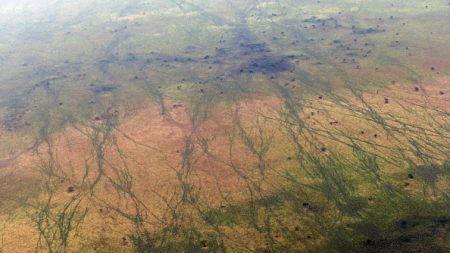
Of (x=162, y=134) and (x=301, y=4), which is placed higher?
(x=301, y=4)

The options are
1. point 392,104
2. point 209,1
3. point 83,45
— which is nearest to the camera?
point 392,104

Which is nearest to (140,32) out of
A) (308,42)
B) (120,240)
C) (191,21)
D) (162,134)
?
(191,21)

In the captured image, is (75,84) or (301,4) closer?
(75,84)

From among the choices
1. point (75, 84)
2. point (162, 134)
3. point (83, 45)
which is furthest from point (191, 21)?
point (162, 134)

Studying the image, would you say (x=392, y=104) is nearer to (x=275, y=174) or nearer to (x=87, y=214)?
(x=275, y=174)

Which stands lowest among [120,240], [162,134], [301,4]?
[120,240]

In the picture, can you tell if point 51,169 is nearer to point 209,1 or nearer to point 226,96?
point 226,96

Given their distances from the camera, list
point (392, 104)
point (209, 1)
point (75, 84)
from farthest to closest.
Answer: point (209, 1)
point (75, 84)
point (392, 104)
